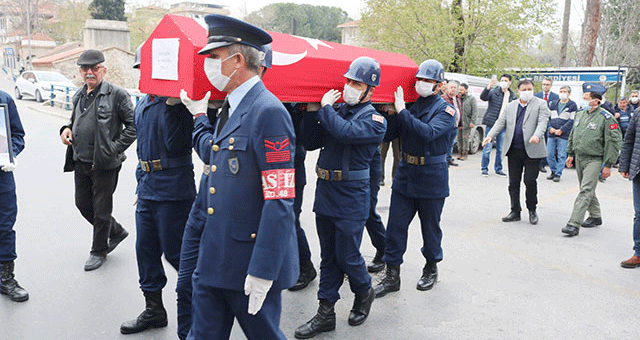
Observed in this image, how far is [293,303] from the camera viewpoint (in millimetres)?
4426

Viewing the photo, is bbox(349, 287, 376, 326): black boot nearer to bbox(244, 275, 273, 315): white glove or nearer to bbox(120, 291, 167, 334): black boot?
bbox(120, 291, 167, 334): black boot

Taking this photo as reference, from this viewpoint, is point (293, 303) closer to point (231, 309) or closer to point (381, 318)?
point (381, 318)

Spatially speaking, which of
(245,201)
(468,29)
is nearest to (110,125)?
(245,201)

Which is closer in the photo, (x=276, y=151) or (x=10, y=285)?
(x=276, y=151)

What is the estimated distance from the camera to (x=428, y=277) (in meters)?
4.86

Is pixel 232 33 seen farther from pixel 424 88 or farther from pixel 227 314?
pixel 424 88

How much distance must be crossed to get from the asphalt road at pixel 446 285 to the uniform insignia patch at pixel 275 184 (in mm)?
1885

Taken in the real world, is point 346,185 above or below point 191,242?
above

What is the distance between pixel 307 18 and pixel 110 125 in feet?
223

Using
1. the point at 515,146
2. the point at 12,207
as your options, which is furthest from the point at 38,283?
the point at 515,146

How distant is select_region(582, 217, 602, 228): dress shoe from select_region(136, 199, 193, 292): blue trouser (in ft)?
18.5

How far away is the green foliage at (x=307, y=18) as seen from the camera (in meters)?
66.6

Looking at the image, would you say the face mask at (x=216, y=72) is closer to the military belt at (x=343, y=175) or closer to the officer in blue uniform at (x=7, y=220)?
the military belt at (x=343, y=175)

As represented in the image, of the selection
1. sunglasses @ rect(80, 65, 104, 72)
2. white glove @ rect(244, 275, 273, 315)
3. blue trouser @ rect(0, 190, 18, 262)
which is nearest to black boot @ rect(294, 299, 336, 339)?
white glove @ rect(244, 275, 273, 315)
